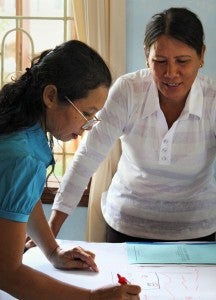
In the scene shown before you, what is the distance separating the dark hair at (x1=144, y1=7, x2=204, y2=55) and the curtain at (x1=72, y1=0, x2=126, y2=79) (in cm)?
85

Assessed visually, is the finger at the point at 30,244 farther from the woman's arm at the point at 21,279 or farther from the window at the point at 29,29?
the window at the point at 29,29

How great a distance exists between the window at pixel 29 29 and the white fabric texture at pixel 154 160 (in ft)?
3.32

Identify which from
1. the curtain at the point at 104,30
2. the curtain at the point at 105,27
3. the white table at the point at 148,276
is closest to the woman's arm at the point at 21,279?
the white table at the point at 148,276

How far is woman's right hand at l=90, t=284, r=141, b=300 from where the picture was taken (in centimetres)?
119

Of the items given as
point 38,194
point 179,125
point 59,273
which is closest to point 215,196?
point 179,125

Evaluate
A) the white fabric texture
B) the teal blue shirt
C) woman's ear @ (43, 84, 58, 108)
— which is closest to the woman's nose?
the white fabric texture

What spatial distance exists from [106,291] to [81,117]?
0.45 metres

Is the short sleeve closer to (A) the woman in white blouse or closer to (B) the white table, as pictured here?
(B) the white table

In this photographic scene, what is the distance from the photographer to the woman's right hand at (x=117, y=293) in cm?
119

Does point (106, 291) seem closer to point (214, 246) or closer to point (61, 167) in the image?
point (214, 246)

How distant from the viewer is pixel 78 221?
2.87 meters

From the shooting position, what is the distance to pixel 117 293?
3.95 feet

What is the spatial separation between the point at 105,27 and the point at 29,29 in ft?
1.78

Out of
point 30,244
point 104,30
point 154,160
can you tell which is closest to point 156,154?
point 154,160
